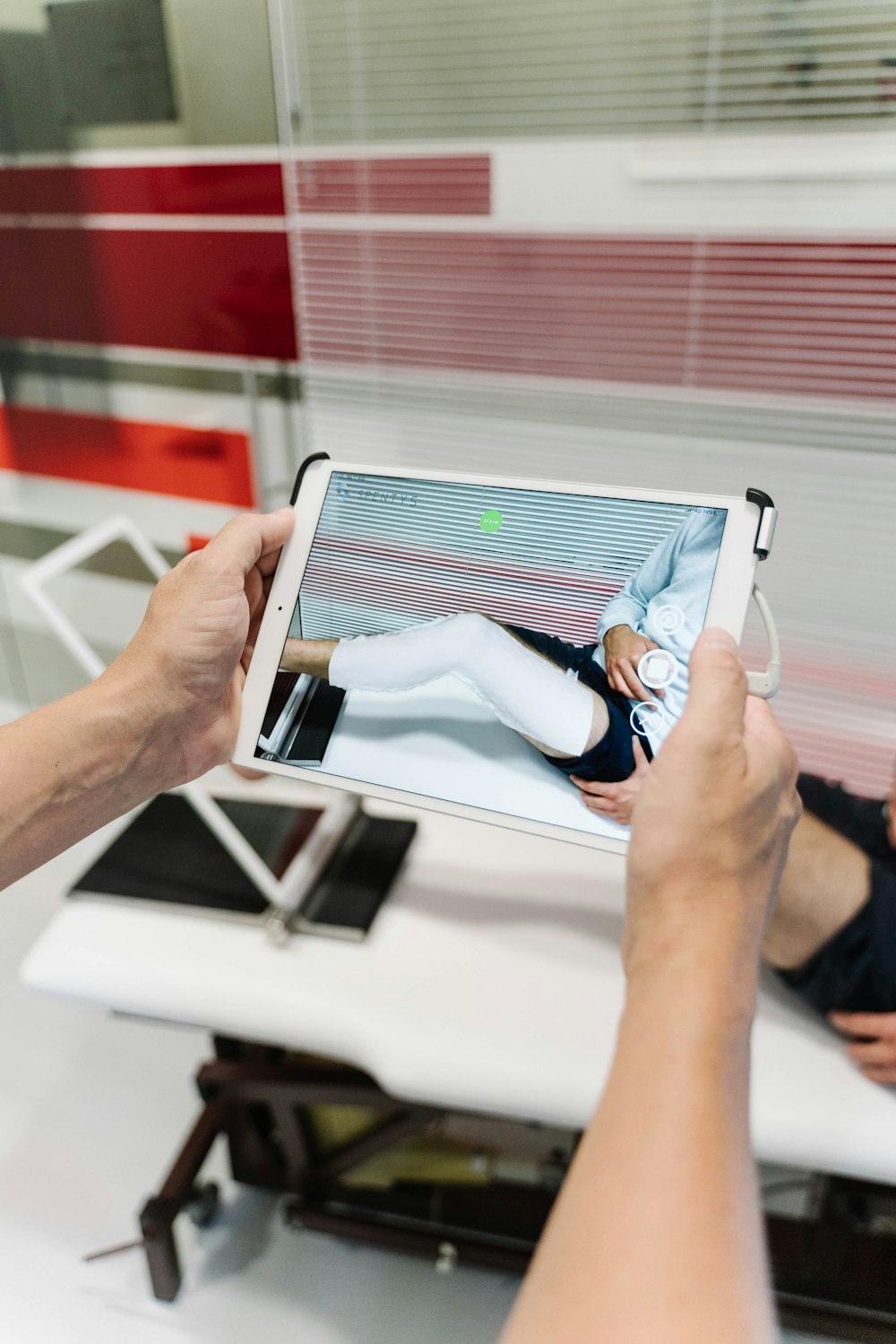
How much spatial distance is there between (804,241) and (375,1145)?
1801 millimetres

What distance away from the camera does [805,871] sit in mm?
1412

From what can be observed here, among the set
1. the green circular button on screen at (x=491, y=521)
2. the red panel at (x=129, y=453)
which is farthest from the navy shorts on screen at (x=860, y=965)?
the red panel at (x=129, y=453)

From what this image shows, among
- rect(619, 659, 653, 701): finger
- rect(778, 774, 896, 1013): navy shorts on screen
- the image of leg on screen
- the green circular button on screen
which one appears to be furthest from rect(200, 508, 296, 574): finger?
rect(778, 774, 896, 1013): navy shorts on screen

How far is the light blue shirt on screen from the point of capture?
3.42 ft

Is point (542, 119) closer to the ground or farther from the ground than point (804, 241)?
farther from the ground

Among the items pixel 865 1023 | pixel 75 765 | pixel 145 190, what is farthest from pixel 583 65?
pixel 865 1023

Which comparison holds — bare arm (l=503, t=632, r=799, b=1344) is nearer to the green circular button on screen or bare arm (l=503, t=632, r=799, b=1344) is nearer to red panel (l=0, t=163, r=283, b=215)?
the green circular button on screen

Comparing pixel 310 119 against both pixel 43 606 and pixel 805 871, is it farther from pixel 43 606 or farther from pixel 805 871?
pixel 805 871

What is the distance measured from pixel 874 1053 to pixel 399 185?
1.93 m

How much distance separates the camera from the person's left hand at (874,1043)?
1284 millimetres

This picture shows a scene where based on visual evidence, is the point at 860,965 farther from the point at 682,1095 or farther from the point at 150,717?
the point at 150,717

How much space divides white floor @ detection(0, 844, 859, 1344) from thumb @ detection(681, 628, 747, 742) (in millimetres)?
1306

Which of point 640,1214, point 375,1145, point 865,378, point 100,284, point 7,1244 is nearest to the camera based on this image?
point 640,1214

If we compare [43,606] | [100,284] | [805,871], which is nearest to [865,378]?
[805,871]
